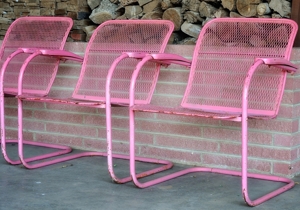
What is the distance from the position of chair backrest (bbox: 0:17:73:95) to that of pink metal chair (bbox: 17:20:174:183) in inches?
5.7

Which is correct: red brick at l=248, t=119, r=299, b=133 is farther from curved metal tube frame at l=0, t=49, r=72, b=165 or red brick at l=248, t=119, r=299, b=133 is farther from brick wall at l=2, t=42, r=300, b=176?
curved metal tube frame at l=0, t=49, r=72, b=165

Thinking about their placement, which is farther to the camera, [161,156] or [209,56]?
[161,156]

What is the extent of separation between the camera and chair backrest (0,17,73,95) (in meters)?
→ 4.05

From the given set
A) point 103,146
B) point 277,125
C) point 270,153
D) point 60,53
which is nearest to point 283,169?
point 270,153

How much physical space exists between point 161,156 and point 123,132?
311mm

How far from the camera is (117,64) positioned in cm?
364

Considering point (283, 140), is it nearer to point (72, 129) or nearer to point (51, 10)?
point (72, 129)

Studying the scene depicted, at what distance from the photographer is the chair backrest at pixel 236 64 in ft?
10.6

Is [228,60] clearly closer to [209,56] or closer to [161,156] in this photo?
[209,56]

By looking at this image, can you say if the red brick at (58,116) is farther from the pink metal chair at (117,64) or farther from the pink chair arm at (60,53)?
the pink chair arm at (60,53)

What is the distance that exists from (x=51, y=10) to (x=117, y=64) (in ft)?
4.40

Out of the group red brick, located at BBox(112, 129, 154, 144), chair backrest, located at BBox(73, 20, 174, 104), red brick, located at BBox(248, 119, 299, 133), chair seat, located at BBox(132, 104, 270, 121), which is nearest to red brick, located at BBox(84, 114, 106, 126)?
red brick, located at BBox(112, 129, 154, 144)

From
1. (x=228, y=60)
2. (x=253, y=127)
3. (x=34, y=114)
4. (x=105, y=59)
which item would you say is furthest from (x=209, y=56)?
(x=34, y=114)

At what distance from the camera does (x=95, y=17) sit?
453 cm
